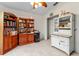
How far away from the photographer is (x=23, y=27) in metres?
5.95

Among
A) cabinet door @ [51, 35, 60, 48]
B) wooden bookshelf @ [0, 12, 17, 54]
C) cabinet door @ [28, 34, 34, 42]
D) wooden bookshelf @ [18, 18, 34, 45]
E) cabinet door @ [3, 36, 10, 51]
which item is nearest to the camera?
wooden bookshelf @ [0, 12, 17, 54]

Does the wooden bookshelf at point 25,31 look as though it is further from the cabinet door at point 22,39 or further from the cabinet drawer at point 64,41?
the cabinet drawer at point 64,41

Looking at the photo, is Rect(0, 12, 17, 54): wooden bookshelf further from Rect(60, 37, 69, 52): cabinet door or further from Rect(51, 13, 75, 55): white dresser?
Rect(60, 37, 69, 52): cabinet door

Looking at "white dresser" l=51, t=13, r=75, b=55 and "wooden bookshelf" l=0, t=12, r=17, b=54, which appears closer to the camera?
"white dresser" l=51, t=13, r=75, b=55

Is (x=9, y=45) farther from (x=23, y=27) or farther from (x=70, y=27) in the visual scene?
(x=70, y=27)

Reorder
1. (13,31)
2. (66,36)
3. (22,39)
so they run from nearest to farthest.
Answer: (66,36)
(13,31)
(22,39)

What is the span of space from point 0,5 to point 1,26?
5.70ft

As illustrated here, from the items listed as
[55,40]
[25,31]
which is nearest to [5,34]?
[25,31]

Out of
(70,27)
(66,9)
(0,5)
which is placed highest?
(0,5)

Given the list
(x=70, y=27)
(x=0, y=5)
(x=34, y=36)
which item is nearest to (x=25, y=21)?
(x=34, y=36)

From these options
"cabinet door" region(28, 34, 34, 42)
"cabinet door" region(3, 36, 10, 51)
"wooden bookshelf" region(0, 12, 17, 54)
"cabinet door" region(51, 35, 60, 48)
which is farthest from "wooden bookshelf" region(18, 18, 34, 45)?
"cabinet door" region(51, 35, 60, 48)

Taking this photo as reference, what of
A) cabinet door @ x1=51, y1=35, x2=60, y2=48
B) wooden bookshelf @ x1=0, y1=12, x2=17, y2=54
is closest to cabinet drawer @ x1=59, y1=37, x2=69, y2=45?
→ cabinet door @ x1=51, y1=35, x2=60, y2=48

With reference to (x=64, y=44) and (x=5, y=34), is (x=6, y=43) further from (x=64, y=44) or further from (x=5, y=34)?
(x=64, y=44)

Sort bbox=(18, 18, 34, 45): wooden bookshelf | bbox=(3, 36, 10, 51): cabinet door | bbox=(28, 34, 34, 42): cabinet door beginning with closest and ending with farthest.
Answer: bbox=(3, 36, 10, 51): cabinet door → bbox=(18, 18, 34, 45): wooden bookshelf → bbox=(28, 34, 34, 42): cabinet door
